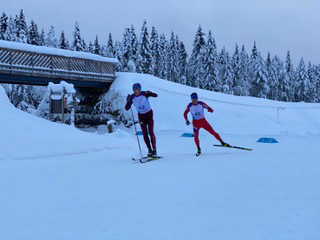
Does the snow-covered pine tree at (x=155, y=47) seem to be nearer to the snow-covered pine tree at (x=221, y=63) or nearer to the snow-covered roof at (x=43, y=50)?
the snow-covered pine tree at (x=221, y=63)

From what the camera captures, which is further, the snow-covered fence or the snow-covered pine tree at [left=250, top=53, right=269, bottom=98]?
the snow-covered pine tree at [left=250, top=53, right=269, bottom=98]

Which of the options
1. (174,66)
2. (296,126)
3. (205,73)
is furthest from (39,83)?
(174,66)

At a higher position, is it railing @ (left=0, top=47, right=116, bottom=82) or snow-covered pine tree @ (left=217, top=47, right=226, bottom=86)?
snow-covered pine tree @ (left=217, top=47, right=226, bottom=86)

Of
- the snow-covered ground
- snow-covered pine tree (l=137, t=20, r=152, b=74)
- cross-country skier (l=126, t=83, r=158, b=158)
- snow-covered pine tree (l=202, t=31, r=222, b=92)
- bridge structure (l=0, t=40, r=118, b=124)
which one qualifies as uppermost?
snow-covered pine tree (l=137, t=20, r=152, b=74)

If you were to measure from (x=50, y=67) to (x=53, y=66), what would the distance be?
0.70 ft

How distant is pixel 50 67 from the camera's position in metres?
18.8

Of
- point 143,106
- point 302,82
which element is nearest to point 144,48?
point 302,82

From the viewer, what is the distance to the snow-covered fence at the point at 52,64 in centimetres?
1706

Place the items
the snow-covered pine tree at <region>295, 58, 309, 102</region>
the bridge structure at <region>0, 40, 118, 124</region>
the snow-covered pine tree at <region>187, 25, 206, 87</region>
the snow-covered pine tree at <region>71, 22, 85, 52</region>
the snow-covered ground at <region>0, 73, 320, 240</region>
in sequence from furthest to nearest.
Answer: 1. the snow-covered pine tree at <region>295, 58, 309, 102</region>
2. the snow-covered pine tree at <region>71, 22, 85, 52</region>
3. the snow-covered pine tree at <region>187, 25, 206, 87</region>
4. the bridge structure at <region>0, 40, 118, 124</region>
5. the snow-covered ground at <region>0, 73, 320, 240</region>

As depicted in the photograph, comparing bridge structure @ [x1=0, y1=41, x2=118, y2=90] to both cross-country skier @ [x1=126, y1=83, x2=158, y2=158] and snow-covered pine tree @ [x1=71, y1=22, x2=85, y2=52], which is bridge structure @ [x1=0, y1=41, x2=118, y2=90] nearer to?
cross-country skier @ [x1=126, y1=83, x2=158, y2=158]

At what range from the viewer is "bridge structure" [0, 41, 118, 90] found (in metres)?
17.1

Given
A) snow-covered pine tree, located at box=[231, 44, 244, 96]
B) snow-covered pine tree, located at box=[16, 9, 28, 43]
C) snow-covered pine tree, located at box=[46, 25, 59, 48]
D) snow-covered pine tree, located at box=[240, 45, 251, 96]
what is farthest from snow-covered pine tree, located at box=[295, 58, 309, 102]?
snow-covered pine tree, located at box=[16, 9, 28, 43]

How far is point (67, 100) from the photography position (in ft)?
45.6

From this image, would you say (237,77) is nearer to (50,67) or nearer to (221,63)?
(221,63)
